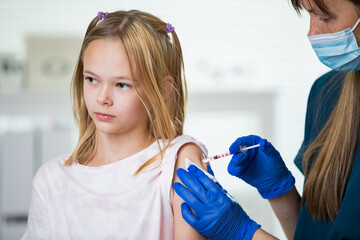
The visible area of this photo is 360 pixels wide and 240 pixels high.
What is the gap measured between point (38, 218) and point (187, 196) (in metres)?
0.47

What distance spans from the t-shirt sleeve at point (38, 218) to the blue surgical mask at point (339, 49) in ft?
3.05

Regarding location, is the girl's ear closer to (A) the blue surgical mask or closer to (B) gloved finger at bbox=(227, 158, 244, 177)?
(B) gloved finger at bbox=(227, 158, 244, 177)

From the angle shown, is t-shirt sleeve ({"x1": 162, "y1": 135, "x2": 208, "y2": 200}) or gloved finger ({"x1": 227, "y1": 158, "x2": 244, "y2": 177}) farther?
gloved finger ({"x1": 227, "y1": 158, "x2": 244, "y2": 177})

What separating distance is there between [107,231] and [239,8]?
3110 millimetres

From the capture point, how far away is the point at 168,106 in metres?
1.48

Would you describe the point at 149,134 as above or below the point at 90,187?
above

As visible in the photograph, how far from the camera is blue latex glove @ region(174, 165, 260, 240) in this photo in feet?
4.42

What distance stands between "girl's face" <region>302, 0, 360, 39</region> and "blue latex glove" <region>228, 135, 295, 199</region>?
39 cm

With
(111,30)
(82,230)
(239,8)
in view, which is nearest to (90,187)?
(82,230)

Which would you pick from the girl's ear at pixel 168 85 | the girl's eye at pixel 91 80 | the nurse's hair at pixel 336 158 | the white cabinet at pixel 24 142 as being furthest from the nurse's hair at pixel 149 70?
the white cabinet at pixel 24 142

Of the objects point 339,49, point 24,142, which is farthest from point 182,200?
point 24,142

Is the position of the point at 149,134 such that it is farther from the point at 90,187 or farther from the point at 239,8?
the point at 239,8

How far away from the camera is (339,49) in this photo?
1329mm

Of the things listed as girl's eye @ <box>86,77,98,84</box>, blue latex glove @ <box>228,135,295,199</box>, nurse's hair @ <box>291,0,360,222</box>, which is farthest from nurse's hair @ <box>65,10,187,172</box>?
nurse's hair @ <box>291,0,360,222</box>
